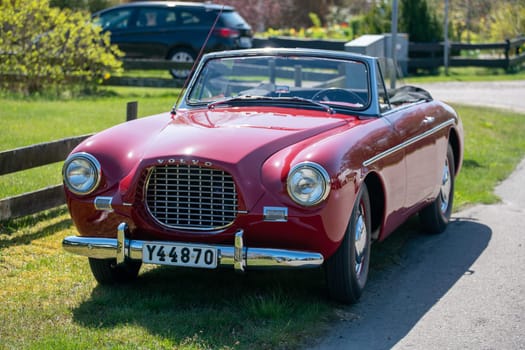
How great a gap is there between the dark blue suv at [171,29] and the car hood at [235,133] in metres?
14.7

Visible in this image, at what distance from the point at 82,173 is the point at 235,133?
38.6 inches

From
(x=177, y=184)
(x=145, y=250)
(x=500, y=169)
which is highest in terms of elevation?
(x=177, y=184)

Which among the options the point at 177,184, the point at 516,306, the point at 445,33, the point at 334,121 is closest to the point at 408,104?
the point at 334,121

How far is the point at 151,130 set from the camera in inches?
250

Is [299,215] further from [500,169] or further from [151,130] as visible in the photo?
[500,169]

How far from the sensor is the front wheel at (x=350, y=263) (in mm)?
5711

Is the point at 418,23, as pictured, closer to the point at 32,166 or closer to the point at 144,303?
the point at 32,166

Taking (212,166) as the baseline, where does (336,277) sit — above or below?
below

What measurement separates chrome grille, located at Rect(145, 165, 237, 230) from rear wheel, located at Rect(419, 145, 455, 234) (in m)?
2.90

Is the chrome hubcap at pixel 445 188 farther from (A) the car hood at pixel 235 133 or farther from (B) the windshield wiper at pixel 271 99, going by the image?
(A) the car hood at pixel 235 133

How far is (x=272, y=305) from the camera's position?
18.2ft

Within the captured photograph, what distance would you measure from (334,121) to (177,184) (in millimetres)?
1344

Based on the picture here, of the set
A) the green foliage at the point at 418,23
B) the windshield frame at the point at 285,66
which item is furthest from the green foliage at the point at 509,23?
the windshield frame at the point at 285,66

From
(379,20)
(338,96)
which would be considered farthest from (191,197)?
(379,20)
